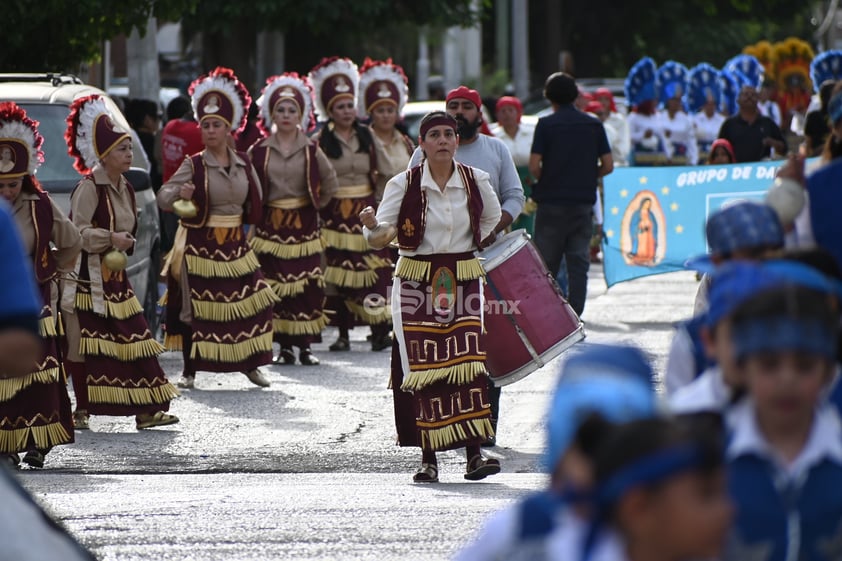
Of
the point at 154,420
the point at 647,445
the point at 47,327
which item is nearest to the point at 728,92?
the point at 154,420

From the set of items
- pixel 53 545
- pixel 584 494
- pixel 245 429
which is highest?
pixel 584 494

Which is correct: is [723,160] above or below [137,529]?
above

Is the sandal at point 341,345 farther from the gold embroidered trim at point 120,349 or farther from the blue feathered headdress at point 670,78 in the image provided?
the blue feathered headdress at point 670,78

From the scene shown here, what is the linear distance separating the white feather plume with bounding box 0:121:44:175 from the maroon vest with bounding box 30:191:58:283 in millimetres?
159

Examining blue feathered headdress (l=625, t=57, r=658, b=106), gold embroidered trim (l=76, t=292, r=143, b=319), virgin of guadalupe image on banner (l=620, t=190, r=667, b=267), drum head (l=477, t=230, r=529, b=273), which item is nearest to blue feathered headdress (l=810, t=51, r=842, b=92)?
virgin of guadalupe image on banner (l=620, t=190, r=667, b=267)

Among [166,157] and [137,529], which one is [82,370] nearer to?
[137,529]

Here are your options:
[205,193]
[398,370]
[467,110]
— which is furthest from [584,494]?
[205,193]

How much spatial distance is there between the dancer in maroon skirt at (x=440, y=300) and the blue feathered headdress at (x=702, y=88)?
16.1 meters

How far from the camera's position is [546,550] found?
3160 mm

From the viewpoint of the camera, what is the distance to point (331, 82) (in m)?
14.0

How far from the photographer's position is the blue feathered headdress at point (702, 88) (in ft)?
79.6

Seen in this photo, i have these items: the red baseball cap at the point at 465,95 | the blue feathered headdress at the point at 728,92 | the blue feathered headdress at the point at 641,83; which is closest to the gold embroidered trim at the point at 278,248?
the red baseball cap at the point at 465,95

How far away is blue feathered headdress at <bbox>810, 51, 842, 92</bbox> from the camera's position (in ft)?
60.5

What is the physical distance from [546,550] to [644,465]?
370 mm
